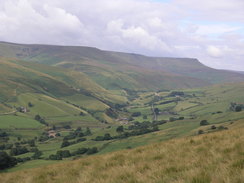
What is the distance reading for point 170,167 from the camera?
1067 cm

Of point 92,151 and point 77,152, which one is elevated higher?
point 92,151

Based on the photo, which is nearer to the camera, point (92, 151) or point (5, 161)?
point (5, 161)

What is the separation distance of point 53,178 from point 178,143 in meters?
7.89

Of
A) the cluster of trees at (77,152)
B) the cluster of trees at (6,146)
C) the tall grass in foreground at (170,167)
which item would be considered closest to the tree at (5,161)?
→ the tall grass in foreground at (170,167)

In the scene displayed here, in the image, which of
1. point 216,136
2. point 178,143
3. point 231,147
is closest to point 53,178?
point 178,143

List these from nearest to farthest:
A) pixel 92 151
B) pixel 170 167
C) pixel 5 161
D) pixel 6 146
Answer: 1. pixel 170 167
2. pixel 5 161
3. pixel 92 151
4. pixel 6 146

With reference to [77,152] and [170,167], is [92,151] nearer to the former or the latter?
[77,152]

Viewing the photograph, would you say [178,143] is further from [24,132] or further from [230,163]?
[24,132]

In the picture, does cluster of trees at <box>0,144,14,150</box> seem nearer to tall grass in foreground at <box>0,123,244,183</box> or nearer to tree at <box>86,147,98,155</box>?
tree at <box>86,147,98,155</box>

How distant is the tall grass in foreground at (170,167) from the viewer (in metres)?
8.81

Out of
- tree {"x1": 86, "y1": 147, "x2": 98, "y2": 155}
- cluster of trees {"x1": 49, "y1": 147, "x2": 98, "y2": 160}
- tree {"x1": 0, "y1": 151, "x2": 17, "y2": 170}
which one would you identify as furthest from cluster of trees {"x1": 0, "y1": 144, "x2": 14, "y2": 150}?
tree {"x1": 0, "y1": 151, "x2": 17, "y2": 170}

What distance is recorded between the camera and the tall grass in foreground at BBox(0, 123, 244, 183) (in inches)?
347

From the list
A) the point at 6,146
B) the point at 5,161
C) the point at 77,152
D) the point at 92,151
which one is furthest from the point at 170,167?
the point at 6,146

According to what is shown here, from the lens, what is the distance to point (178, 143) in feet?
54.2
